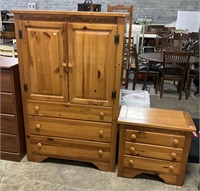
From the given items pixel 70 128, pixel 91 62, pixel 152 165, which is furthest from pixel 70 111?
pixel 152 165

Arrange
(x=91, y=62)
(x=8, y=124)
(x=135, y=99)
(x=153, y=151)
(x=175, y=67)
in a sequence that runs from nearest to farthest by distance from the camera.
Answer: (x=91, y=62) → (x=153, y=151) → (x=8, y=124) → (x=135, y=99) → (x=175, y=67)

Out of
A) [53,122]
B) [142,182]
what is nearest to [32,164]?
[53,122]

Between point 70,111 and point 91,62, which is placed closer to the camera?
point 91,62

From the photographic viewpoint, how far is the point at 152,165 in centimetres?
201

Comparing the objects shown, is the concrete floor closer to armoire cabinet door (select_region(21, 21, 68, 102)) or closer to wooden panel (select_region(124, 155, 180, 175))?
wooden panel (select_region(124, 155, 180, 175))

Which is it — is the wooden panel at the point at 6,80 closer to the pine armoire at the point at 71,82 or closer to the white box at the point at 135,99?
the pine armoire at the point at 71,82

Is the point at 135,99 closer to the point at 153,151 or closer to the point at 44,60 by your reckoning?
the point at 153,151

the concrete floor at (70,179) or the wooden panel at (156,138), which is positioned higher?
the wooden panel at (156,138)

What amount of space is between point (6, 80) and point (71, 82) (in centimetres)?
60

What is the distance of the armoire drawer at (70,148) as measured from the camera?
2121 millimetres

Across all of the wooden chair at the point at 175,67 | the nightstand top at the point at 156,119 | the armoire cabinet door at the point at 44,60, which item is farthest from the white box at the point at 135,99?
the wooden chair at the point at 175,67

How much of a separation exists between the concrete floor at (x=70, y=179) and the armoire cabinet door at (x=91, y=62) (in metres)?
0.70

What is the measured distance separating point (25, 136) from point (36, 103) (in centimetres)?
41

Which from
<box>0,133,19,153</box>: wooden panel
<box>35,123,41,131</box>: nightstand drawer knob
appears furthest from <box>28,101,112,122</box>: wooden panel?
<box>0,133,19,153</box>: wooden panel
